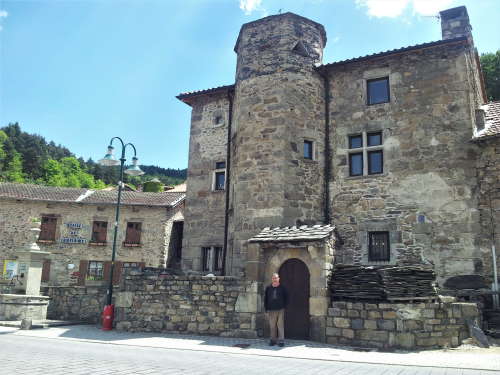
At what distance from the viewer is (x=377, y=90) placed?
Result: 14.4 m

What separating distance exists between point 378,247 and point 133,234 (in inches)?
708

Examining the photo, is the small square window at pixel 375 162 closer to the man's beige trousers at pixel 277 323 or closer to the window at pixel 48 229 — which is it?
the man's beige trousers at pixel 277 323

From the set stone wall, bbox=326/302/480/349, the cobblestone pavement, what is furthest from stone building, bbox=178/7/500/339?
the cobblestone pavement

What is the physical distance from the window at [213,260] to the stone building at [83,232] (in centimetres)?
1098

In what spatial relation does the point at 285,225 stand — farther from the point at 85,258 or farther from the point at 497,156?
the point at 85,258

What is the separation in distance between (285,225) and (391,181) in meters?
3.67

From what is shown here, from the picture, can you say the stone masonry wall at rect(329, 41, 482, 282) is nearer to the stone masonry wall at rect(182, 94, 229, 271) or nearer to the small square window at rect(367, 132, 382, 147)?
the small square window at rect(367, 132, 382, 147)

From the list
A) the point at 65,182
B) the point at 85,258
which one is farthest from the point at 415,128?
the point at 65,182

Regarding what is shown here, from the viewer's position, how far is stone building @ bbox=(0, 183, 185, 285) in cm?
2620

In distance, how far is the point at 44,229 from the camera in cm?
2677

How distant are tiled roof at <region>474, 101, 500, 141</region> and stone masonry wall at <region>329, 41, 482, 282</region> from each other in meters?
0.47

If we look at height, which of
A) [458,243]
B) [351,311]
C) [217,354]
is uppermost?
[458,243]

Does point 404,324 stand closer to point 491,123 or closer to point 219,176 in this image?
point 491,123

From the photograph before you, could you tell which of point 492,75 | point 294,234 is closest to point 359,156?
point 294,234
